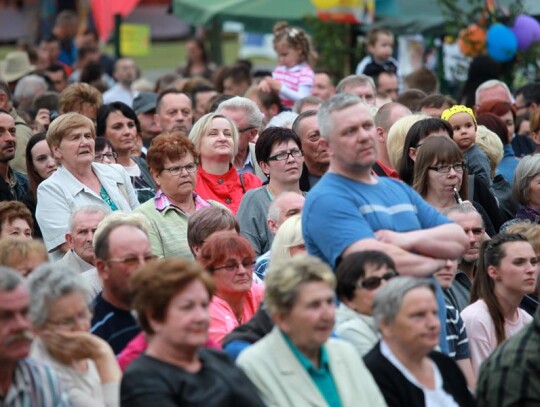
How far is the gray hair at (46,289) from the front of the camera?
5.79m

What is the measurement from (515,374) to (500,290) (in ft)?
6.20

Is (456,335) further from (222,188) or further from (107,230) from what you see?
(222,188)

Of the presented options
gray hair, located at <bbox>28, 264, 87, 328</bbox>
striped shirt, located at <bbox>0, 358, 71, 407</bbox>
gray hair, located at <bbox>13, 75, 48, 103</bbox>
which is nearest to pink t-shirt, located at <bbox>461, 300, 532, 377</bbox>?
gray hair, located at <bbox>28, 264, 87, 328</bbox>

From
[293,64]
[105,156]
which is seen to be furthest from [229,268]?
[293,64]

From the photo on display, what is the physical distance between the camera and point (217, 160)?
384 inches

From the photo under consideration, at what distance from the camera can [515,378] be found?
20.1ft

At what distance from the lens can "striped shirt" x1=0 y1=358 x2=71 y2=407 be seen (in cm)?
545

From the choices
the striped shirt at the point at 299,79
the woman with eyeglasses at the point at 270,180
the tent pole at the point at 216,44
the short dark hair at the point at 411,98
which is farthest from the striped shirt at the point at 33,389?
the tent pole at the point at 216,44

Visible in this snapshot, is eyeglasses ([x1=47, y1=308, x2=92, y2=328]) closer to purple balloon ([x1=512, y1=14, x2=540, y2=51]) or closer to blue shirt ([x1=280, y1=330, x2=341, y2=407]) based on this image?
blue shirt ([x1=280, y1=330, x2=341, y2=407])

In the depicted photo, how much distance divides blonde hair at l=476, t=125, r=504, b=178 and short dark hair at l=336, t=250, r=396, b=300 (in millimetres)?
4678

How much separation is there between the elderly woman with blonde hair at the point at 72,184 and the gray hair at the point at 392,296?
333 cm

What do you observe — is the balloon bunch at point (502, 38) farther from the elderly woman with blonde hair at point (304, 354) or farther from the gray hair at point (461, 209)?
the elderly woman with blonde hair at point (304, 354)

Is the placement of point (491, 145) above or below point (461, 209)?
below

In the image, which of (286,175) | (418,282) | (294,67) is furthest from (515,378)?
(294,67)
